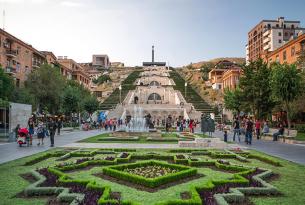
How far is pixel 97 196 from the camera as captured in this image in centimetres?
745

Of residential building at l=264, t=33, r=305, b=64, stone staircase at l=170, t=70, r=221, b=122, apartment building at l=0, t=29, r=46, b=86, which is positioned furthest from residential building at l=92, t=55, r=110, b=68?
residential building at l=264, t=33, r=305, b=64

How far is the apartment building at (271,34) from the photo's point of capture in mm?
86875

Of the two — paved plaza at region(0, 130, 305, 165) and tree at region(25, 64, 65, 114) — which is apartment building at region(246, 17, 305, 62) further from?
paved plaza at region(0, 130, 305, 165)

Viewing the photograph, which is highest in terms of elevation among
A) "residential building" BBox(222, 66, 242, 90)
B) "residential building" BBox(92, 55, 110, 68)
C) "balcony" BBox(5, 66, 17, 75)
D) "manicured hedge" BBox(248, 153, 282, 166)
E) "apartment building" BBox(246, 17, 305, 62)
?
"residential building" BBox(92, 55, 110, 68)

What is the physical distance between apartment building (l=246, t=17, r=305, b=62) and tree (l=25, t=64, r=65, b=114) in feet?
180

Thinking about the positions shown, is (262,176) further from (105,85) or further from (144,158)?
(105,85)

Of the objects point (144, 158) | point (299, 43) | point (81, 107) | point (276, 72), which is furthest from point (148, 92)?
point (144, 158)

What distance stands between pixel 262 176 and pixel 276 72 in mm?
21576

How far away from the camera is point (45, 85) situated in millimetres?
50438

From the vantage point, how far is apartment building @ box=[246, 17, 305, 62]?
285ft

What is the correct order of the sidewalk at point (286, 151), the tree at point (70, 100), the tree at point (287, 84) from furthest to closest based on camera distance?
A: the tree at point (70, 100) < the tree at point (287, 84) < the sidewalk at point (286, 151)

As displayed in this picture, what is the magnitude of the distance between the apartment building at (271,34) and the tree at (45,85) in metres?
54.8

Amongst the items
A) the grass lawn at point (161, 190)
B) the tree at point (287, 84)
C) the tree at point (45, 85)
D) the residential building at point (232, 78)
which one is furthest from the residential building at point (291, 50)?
the grass lawn at point (161, 190)

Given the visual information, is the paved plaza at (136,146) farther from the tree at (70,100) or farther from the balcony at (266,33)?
the balcony at (266,33)
